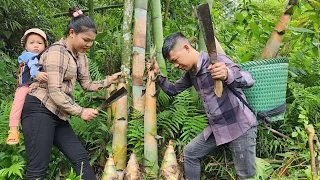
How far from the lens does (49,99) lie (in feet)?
7.63

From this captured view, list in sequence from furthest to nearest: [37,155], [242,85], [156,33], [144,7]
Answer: [156,33] → [144,7] → [37,155] → [242,85]

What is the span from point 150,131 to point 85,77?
2.23 ft

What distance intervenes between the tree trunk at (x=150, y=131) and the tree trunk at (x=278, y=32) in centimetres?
110

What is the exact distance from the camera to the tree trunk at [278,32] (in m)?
2.83

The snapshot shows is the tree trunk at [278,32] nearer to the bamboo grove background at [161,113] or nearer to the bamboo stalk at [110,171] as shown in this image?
the bamboo grove background at [161,113]

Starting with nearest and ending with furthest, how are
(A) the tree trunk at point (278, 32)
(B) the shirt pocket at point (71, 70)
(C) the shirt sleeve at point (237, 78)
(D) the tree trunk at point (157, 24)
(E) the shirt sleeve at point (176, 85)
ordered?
(C) the shirt sleeve at point (237, 78), (B) the shirt pocket at point (71, 70), (E) the shirt sleeve at point (176, 85), (A) the tree trunk at point (278, 32), (D) the tree trunk at point (157, 24)

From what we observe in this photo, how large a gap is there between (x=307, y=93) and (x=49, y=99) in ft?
7.33

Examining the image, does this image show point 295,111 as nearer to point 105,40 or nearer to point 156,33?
point 156,33

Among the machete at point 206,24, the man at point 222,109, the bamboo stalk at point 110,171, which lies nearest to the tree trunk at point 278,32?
the man at point 222,109

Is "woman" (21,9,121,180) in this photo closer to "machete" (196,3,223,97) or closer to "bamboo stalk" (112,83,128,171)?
"bamboo stalk" (112,83,128,171)

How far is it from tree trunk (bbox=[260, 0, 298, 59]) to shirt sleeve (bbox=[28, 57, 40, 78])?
1884 millimetres

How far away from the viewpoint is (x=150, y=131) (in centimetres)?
251

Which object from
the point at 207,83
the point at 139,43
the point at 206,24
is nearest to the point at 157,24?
the point at 139,43

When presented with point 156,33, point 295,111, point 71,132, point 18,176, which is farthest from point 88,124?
point 295,111
